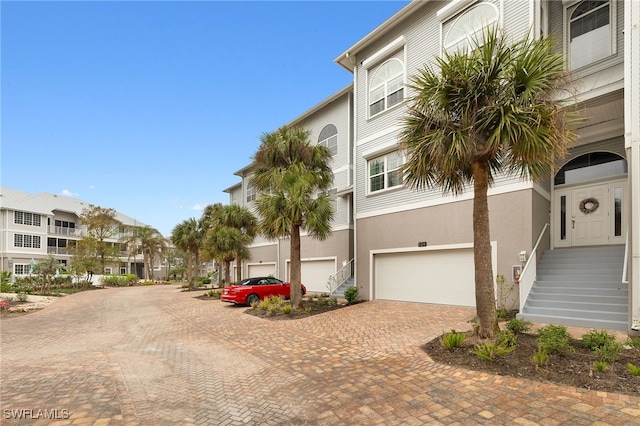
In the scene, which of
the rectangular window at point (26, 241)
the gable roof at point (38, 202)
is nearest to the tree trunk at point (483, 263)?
the gable roof at point (38, 202)

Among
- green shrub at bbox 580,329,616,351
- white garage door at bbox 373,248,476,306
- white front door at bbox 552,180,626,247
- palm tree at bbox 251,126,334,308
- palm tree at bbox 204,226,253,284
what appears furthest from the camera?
palm tree at bbox 204,226,253,284

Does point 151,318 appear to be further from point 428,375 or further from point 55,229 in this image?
point 55,229

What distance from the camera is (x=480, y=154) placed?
Result: 259 inches

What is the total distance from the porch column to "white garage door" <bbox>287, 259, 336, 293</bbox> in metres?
14.2

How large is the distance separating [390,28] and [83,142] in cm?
1777

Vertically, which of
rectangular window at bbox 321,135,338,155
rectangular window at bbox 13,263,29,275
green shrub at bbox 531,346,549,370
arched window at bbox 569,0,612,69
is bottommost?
rectangular window at bbox 13,263,29,275

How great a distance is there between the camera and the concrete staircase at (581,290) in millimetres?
7818

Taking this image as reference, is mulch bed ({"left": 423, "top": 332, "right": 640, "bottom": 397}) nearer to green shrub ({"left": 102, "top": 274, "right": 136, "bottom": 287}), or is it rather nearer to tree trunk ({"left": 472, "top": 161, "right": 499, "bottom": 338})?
tree trunk ({"left": 472, "top": 161, "right": 499, "bottom": 338})

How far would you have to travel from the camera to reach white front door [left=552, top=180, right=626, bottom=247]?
412 inches

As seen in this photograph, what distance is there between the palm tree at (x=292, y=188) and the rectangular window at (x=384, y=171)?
7.49ft

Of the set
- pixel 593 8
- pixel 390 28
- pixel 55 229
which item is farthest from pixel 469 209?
pixel 55 229

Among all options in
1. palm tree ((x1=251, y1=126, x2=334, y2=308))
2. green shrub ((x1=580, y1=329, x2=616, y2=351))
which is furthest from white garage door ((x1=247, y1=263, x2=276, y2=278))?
green shrub ((x1=580, y1=329, x2=616, y2=351))

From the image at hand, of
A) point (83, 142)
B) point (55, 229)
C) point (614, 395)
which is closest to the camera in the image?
point (614, 395)

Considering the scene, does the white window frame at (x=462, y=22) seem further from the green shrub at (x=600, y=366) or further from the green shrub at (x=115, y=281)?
the green shrub at (x=115, y=281)
